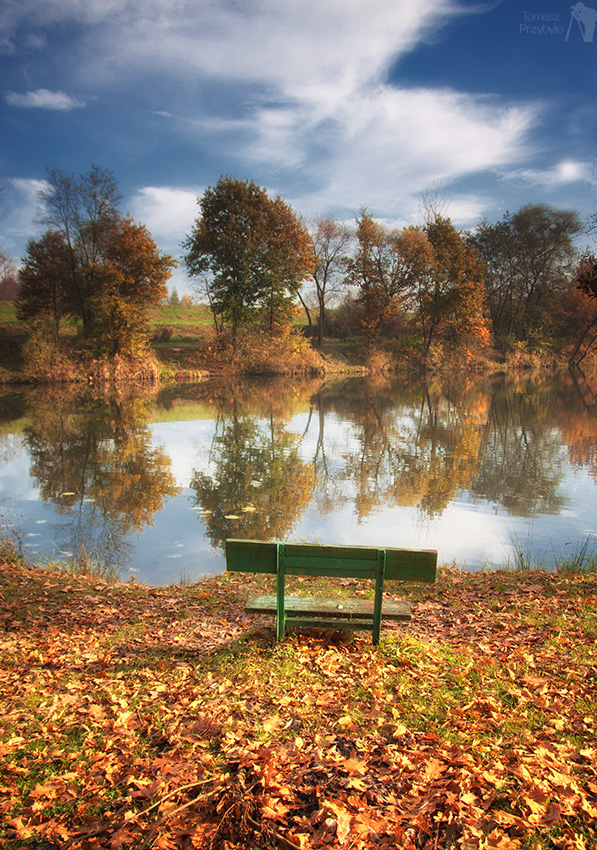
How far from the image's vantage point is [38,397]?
84.2 feet

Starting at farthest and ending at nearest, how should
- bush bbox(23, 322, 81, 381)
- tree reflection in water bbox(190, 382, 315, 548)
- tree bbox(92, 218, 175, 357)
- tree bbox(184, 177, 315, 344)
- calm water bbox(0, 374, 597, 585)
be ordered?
tree bbox(184, 177, 315, 344) → tree bbox(92, 218, 175, 357) → bush bbox(23, 322, 81, 381) → tree reflection in water bbox(190, 382, 315, 548) → calm water bbox(0, 374, 597, 585)

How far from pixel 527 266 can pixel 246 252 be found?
30703 millimetres

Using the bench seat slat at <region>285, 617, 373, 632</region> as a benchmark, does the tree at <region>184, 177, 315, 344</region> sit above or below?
above

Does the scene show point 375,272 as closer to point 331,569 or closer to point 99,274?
point 99,274

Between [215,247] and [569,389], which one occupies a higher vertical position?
[215,247]

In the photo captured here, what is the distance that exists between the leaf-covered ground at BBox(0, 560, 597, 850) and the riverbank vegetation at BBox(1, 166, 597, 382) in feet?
75.4

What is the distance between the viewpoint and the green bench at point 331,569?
14.6 feet

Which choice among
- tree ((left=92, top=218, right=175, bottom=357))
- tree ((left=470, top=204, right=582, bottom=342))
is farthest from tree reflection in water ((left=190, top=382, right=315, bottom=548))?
tree ((left=470, top=204, right=582, bottom=342))

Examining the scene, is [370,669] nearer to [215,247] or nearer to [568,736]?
[568,736]

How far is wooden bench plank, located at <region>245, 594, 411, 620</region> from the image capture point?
4.69m

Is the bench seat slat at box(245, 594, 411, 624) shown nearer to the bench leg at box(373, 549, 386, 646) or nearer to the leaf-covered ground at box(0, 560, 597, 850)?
the bench leg at box(373, 549, 386, 646)

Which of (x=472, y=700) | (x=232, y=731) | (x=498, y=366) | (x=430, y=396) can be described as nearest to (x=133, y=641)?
(x=232, y=731)

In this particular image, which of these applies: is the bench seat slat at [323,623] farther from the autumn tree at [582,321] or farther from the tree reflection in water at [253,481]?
the autumn tree at [582,321]

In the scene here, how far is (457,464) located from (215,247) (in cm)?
2925
